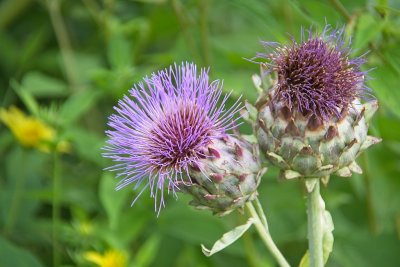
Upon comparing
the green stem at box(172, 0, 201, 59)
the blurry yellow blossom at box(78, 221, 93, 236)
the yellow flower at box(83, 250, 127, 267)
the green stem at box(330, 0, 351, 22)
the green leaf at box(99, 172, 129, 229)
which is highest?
the green stem at box(172, 0, 201, 59)

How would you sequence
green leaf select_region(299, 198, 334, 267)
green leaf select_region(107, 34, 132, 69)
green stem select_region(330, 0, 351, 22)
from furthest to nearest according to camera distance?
green leaf select_region(107, 34, 132, 69) → green stem select_region(330, 0, 351, 22) → green leaf select_region(299, 198, 334, 267)

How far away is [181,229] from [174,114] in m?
0.84

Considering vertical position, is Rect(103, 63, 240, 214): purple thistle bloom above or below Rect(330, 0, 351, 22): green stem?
below

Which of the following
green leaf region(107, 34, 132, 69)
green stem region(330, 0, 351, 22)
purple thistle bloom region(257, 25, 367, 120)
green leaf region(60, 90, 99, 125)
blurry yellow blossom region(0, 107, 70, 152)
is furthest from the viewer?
blurry yellow blossom region(0, 107, 70, 152)

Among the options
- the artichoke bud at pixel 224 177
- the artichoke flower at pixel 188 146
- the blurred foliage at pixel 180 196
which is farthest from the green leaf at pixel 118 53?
the artichoke bud at pixel 224 177

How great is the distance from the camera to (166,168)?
1.77 metres

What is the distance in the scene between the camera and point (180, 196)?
2.53 meters

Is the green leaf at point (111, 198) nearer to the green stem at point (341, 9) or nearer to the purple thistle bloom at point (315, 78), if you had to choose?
the purple thistle bloom at point (315, 78)

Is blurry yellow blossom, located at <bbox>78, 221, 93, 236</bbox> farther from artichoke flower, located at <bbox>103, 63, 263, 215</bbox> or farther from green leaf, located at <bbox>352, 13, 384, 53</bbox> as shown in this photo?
green leaf, located at <bbox>352, 13, 384, 53</bbox>

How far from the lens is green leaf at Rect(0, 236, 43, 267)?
88.1 inches

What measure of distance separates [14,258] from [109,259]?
0.91 feet

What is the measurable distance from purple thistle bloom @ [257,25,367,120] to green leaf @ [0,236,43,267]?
96 centimetres

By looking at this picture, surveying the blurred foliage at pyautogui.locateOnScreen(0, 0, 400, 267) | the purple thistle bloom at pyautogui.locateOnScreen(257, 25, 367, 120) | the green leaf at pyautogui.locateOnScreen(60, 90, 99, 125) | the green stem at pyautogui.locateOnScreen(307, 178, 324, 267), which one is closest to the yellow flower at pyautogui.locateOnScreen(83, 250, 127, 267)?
the blurred foliage at pyautogui.locateOnScreen(0, 0, 400, 267)

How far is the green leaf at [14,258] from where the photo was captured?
7.34 ft
